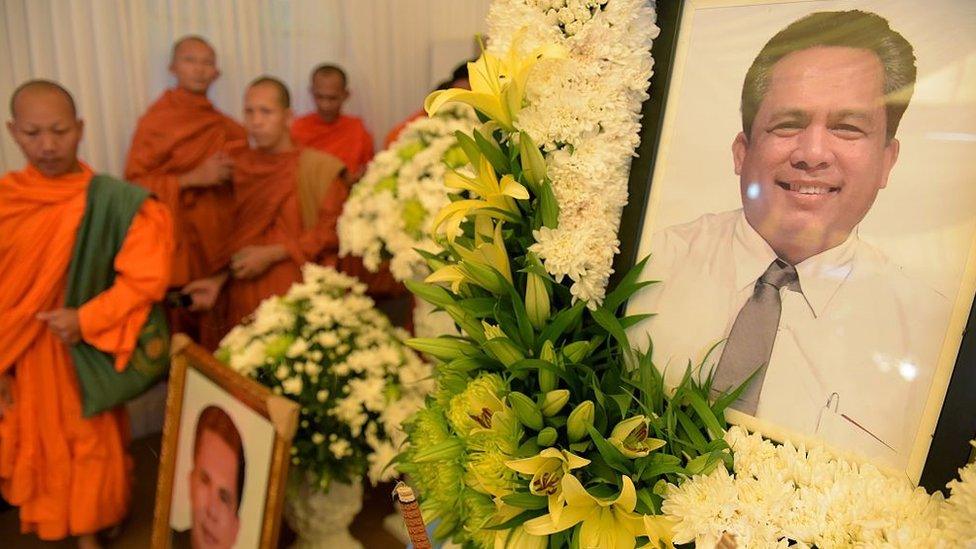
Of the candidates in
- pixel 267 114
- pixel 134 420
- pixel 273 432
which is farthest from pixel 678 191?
pixel 134 420

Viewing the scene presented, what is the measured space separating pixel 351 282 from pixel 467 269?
0.78m

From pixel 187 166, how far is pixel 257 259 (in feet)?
1.57

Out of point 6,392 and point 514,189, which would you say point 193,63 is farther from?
point 514,189

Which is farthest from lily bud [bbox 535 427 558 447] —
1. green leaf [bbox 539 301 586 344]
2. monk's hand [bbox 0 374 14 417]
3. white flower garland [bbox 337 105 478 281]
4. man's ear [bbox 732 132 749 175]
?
monk's hand [bbox 0 374 14 417]

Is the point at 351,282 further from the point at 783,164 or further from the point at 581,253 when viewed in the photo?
the point at 783,164

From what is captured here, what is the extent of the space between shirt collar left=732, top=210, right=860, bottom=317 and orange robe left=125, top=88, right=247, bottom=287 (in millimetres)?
1683

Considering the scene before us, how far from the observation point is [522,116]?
0.78 m

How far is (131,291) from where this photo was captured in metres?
1.51

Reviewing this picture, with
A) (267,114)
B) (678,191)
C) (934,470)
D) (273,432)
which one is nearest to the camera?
(934,470)

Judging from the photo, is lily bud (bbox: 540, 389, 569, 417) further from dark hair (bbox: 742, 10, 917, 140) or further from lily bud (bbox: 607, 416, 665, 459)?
dark hair (bbox: 742, 10, 917, 140)

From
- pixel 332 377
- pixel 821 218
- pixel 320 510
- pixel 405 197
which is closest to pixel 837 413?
pixel 821 218

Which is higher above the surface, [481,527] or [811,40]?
[811,40]

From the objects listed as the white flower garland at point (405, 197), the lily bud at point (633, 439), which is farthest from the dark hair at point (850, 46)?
the white flower garland at point (405, 197)

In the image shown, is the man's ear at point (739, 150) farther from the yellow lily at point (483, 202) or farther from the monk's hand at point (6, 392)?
the monk's hand at point (6, 392)
